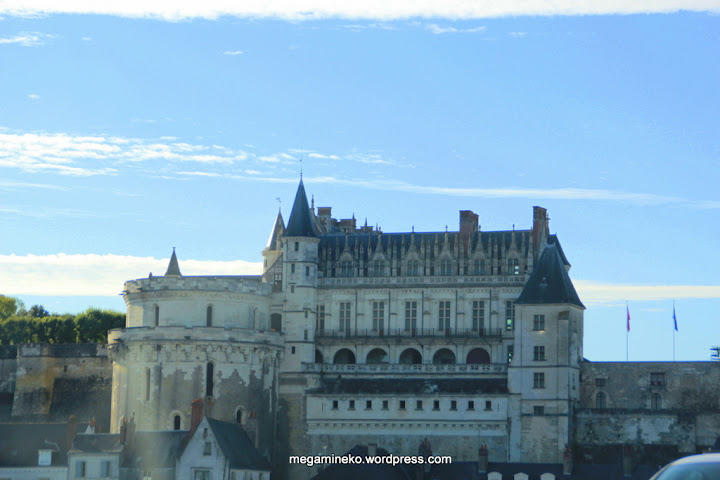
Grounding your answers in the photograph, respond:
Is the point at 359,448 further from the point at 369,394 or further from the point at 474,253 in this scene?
the point at 474,253

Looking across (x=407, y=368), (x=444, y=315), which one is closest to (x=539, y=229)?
(x=444, y=315)

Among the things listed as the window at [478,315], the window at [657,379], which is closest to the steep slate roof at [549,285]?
the window at [478,315]

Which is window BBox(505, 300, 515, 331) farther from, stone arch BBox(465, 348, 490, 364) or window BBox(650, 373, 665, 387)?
window BBox(650, 373, 665, 387)

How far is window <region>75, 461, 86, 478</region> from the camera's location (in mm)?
61875

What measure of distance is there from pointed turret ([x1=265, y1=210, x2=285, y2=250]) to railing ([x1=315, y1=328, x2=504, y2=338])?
14.1 metres

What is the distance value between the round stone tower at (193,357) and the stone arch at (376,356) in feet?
19.6

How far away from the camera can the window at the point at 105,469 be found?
6169cm

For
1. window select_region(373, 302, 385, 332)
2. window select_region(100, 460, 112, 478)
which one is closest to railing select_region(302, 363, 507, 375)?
window select_region(373, 302, 385, 332)

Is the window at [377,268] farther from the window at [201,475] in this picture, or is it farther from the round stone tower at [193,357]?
the window at [201,475]

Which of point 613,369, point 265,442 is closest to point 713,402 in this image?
point 613,369

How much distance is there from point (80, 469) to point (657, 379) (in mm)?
32682

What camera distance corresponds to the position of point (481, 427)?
7206cm

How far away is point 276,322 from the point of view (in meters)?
81.3

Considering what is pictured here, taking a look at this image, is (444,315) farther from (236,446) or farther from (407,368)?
(236,446)
